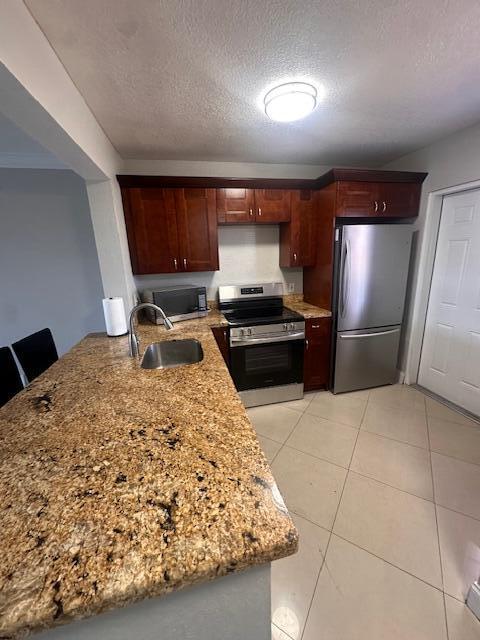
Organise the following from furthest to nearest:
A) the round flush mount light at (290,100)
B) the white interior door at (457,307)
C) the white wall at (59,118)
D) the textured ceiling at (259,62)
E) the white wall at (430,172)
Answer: the white interior door at (457,307)
the white wall at (430,172)
the round flush mount light at (290,100)
the textured ceiling at (259,62)
the white wall at (59,118)

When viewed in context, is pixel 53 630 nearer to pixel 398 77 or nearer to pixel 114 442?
pixel 114 442

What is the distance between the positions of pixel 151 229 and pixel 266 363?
1.69 m

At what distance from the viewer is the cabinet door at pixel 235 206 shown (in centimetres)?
243

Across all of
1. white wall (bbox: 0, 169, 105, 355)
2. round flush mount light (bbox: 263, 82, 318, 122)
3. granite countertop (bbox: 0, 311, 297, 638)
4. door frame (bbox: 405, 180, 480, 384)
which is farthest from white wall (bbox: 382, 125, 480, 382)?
white wall (bbox: 0, 169, 105, 355)

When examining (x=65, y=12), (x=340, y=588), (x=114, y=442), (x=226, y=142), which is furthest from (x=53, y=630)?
(x=226, y=142)

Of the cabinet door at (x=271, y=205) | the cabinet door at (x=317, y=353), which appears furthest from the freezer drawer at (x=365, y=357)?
the cabinet door at (x=271, y=205)

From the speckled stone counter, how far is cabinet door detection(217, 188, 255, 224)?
3.39ft

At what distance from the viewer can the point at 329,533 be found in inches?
54.4

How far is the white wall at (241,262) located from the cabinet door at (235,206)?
307 millimetres

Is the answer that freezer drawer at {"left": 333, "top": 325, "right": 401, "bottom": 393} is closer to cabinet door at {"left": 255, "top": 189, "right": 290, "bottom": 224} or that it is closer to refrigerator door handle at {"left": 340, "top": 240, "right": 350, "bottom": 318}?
refrigerator door handle at {"left": 340, "top": 240, "right": 350, "bottom": 318}

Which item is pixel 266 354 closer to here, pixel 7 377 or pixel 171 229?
pixel 171 229

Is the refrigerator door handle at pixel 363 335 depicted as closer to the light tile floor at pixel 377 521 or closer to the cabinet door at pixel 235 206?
the light tile floor at pixel 377 521

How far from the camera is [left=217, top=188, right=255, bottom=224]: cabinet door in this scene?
95.6 inches

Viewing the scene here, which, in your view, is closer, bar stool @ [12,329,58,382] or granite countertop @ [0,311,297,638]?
granite countertop @ [0,311,297,638]
